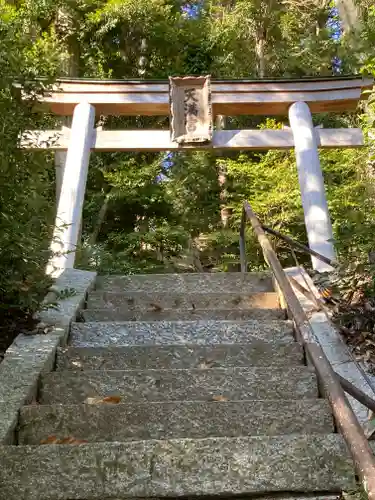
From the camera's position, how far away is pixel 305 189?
21.5 ft

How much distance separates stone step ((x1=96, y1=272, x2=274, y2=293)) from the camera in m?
4.50

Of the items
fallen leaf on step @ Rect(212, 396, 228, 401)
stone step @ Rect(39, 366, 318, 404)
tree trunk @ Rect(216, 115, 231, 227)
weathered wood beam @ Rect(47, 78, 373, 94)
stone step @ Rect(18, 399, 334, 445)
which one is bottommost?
stone step @ Rect(18, 399, 334, 445)

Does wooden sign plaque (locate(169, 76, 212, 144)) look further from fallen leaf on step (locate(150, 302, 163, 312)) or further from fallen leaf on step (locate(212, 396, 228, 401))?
fallen leaf on step (locate(212, 396, 228, 401))

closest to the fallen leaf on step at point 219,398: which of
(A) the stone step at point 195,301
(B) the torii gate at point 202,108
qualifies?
(A) the stone step at point 195,301

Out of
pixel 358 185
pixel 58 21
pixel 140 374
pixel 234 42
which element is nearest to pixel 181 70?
pixel 234 42

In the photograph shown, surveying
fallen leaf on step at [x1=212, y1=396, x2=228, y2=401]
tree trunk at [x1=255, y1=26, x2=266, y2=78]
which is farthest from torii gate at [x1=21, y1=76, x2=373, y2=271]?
tree trunk at [x1=255, y1=26, x2=266, y2=78]

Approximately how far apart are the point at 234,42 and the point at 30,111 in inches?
467

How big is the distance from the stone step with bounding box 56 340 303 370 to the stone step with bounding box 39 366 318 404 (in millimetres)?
236

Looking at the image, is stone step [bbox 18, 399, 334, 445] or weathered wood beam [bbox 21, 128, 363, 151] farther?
weathered wood beam [bbox 21, 128, 363, 151]

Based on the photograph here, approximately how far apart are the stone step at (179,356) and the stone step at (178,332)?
223 millimetres

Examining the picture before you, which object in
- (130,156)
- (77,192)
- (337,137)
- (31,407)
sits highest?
(130,156)

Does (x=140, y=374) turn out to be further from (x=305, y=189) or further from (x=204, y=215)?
(x=204, y=215)

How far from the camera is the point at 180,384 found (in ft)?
8.56

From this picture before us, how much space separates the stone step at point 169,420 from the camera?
2195mm
